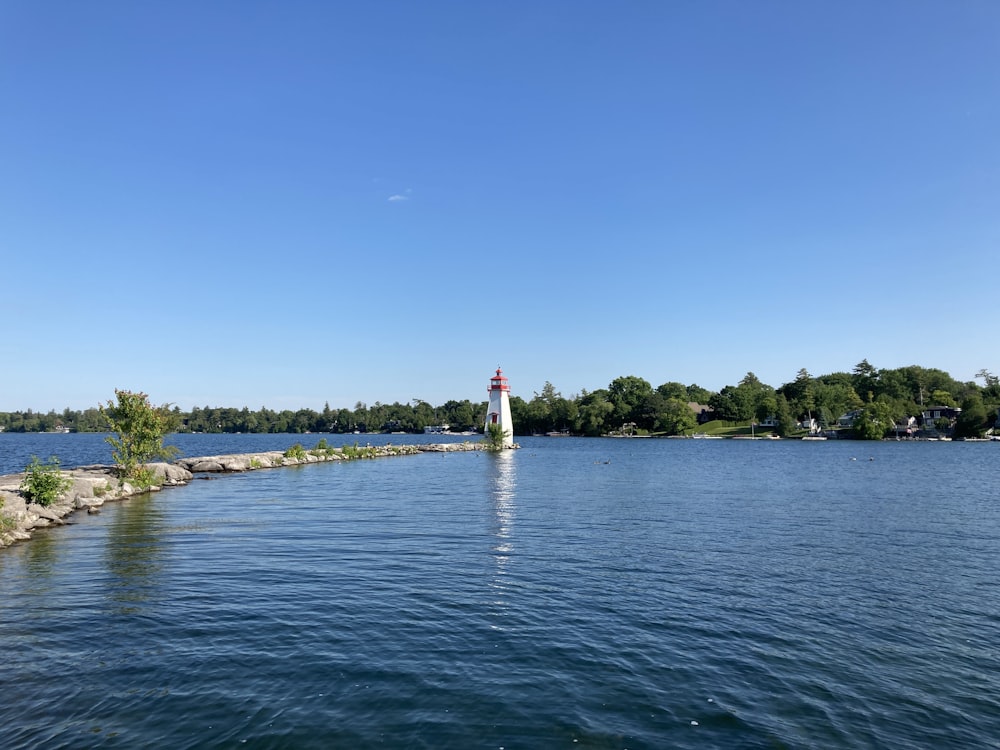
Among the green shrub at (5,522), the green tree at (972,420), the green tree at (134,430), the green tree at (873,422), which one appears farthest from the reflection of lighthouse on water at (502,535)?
the green tree at (972,420)

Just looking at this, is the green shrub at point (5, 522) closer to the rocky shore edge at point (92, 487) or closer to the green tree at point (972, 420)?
the rocky shore edge at point (92, 487)

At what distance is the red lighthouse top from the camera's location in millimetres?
112562

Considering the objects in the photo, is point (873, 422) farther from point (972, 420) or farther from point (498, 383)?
point (498, 383)

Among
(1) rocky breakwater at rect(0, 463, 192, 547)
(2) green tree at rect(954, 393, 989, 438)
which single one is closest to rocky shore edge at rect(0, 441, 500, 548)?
(1) rocky breakwater at rect(0, 463, 192, 547)

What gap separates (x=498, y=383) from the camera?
114m

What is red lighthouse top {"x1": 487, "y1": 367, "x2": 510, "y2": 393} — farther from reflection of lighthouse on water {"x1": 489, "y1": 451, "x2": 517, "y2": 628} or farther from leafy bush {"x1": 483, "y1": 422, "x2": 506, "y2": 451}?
reflection of lighthouse on water {"x1": 489, "y1": 451, "x2": 517, "y2": 628}

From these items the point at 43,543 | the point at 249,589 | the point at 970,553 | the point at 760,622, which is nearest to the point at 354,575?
the point at 249,589

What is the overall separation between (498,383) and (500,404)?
790 cm

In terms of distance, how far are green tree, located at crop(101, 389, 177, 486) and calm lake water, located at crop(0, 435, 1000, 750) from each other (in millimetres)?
18295

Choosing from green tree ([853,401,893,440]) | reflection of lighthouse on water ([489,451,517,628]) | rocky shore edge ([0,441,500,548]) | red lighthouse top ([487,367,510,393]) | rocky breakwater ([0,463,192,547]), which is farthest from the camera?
green tree ([853,401,893,440])

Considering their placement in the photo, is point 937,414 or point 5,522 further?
point 937,414

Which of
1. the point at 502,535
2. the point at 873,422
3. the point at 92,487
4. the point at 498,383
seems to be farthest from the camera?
the point at 873,422

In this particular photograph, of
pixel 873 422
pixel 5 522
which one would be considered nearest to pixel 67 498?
pixel 5 522

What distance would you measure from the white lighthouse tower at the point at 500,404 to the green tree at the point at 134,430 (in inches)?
2670
